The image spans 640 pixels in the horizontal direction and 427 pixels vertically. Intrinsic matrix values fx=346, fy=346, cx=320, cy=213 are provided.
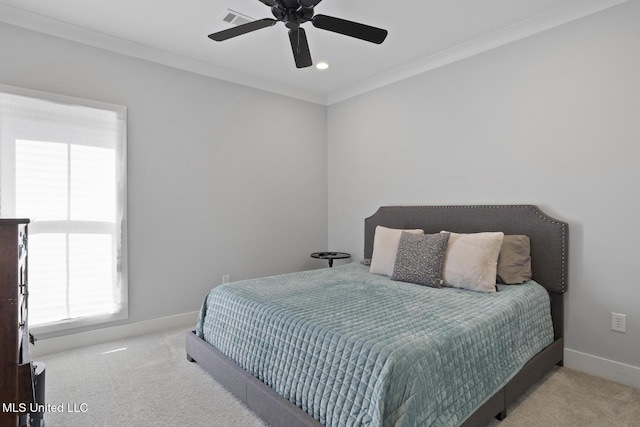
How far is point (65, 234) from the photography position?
2830 millimetres

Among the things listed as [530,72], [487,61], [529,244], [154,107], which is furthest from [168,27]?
[529,244]

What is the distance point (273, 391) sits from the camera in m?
1.83

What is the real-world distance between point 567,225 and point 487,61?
155cm

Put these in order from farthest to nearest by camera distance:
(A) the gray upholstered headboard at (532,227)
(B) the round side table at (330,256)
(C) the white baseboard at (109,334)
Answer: (B) the round side table at (330,256) < (C) the white baseboard at (109,334) < (A) the gray upholstered headboard at (532,227)

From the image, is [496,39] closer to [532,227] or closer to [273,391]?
[532,227]

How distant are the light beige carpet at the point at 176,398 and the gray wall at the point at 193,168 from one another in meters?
0.73

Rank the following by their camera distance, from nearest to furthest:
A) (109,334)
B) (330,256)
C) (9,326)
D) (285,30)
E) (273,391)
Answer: (9,326) < (273,391) < (285,30) < (109,334) < (330,256)

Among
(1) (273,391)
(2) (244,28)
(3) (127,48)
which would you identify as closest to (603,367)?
(1) (273,391)

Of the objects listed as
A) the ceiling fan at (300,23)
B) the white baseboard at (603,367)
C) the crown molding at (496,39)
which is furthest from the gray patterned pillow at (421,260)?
the crown molding at (496,39)

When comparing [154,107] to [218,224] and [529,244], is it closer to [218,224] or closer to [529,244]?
[218,224]

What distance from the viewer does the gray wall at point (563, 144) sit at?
2355mm

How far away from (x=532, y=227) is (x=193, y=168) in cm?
313

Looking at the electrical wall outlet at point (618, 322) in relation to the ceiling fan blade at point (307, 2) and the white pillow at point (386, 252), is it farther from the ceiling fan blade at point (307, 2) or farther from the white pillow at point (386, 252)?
the ceiling fan blade at point (307, 2)

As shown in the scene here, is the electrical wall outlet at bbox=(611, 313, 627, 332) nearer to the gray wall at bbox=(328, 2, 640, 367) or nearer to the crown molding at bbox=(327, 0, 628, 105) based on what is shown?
the gray wall at bbox=(328, 2, 640, 367)
